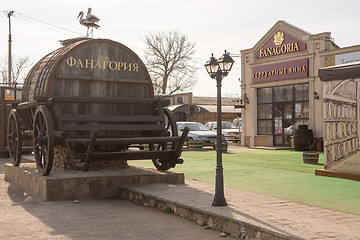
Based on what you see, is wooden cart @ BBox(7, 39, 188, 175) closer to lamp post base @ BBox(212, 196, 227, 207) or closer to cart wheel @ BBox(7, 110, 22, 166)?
cart wheel @ BBox(7, 110, 22, 166)

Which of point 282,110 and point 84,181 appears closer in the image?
point 84,181

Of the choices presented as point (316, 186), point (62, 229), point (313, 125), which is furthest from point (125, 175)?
point (313, 125)

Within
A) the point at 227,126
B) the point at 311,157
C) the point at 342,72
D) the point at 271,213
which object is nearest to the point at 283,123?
the point at 227,126

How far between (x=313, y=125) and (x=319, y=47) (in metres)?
3.57

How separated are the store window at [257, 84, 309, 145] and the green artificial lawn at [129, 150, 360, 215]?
7.73 meters

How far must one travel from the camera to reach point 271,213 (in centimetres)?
651

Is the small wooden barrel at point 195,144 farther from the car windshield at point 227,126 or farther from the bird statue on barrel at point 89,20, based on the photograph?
the bird statue on barrel at point 89,20

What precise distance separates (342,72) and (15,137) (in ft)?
25.7

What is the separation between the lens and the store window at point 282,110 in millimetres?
22875

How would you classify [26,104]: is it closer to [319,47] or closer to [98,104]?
[98,104]

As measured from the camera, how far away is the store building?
858 inches

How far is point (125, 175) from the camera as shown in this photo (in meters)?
9.53

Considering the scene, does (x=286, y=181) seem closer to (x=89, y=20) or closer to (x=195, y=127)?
(x=89, y=20)

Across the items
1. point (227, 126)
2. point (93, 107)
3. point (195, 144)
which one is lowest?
point (195, 144)
